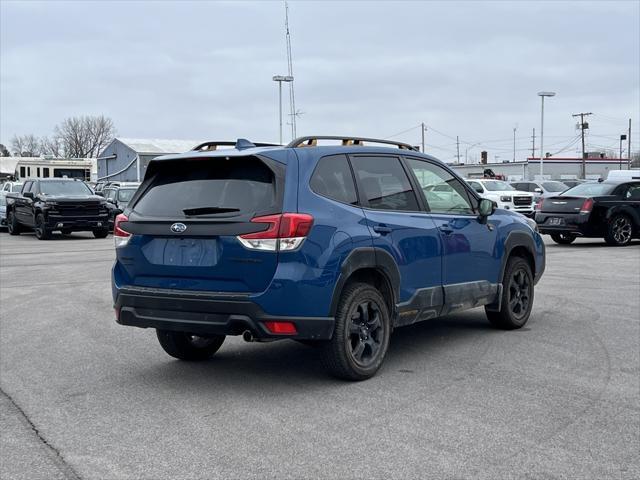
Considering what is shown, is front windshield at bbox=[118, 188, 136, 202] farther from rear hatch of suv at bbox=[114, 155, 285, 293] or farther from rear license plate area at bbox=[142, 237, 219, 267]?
rear license plate area at bbox=[142, 237, 219, 267]

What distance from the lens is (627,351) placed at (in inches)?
290

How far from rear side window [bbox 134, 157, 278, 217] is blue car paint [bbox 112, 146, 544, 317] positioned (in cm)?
10

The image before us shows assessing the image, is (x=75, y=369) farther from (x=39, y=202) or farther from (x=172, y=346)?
(x=39, y=202)

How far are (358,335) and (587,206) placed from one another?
45.9 feet

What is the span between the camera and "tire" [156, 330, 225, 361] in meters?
6.90

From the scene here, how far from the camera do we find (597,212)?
19.0 m

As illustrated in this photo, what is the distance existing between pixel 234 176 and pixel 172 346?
5.96 ft

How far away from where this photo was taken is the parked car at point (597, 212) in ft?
61.8

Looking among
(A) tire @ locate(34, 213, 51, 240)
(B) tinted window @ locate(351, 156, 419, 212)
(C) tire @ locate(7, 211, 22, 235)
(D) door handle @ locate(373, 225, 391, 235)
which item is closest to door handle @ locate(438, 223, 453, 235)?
(B) tinted window @ locate(351, 156, 419, 212)

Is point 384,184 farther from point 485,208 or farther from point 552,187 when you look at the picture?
point 552,187

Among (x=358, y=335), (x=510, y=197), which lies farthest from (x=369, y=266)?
(x=510, y=197)

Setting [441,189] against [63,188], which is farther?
[63,188]

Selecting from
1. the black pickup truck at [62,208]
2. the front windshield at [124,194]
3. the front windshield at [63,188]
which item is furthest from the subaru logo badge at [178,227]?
the front windshield at [124,194]

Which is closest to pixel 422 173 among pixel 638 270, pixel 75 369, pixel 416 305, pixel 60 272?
pixel 416 305
